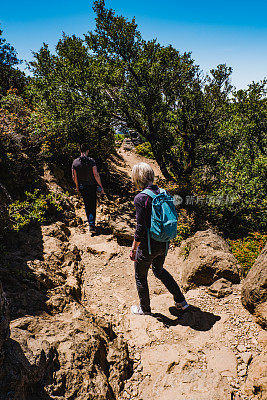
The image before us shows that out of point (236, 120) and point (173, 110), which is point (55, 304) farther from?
point (236, 120)

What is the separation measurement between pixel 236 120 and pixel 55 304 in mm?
10548

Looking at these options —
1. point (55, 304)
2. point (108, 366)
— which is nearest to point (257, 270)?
point (108, 366)

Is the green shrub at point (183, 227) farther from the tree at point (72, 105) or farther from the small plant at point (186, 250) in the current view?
the tree at point (72, 105)

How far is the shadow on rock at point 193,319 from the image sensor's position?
3.17 m

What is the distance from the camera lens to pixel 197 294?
3883mm

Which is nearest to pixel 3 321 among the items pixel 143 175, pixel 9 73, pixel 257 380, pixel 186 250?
pixel 143 175

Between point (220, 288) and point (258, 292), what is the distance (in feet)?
2.56

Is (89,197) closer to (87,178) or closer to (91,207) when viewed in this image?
(91,207)

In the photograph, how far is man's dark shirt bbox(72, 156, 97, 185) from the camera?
19.6 feet

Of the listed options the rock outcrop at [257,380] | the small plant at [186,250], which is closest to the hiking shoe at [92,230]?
the small plant at [186,250]

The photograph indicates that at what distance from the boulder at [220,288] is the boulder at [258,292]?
0.34 m

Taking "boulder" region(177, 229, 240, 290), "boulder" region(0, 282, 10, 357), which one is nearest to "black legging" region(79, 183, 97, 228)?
"boulder" region(177, 229, 240, 290)

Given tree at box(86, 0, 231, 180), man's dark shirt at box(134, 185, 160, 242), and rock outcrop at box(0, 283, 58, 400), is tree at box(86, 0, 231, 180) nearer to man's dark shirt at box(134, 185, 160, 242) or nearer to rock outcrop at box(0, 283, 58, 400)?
man's dark shirt at box(134, 185, 160, 242)

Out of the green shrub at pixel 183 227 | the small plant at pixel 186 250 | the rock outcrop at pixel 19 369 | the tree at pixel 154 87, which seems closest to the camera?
the rock outcrop at pixel 19 369
